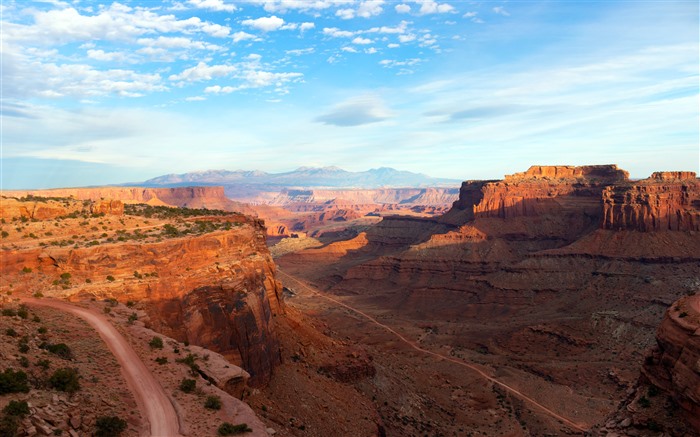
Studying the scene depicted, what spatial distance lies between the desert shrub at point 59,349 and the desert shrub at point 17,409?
18.6ft

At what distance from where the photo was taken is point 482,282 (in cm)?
9756

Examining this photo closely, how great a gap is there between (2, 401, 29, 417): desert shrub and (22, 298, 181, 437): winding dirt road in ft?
15.2

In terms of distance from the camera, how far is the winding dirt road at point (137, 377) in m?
20.5

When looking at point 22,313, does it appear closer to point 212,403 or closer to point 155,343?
point 155,343

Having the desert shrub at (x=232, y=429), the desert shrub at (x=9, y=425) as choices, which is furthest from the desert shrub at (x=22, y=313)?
the desert shrub at (x=232, y=429)

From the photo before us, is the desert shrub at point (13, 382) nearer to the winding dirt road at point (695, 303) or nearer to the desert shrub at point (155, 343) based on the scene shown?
the desert shrub at point (155, 343)

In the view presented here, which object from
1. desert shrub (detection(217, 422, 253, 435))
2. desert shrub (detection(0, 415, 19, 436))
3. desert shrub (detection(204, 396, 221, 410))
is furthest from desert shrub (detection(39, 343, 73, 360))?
desert shrub (detection(217, 422, 253, 435))

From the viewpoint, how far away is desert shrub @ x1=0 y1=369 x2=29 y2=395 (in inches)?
711

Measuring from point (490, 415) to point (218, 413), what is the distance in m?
34.4

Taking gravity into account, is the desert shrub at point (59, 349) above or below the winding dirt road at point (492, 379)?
above

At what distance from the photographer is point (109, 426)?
18.8m

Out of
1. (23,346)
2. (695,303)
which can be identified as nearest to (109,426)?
(23,346)

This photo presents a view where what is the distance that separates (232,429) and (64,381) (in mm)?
7235

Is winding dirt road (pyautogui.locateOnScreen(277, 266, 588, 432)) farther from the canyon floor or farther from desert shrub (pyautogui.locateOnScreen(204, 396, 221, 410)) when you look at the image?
desert shrub (pyautogui.locateOnScreen(204, 396, 221, 410))
